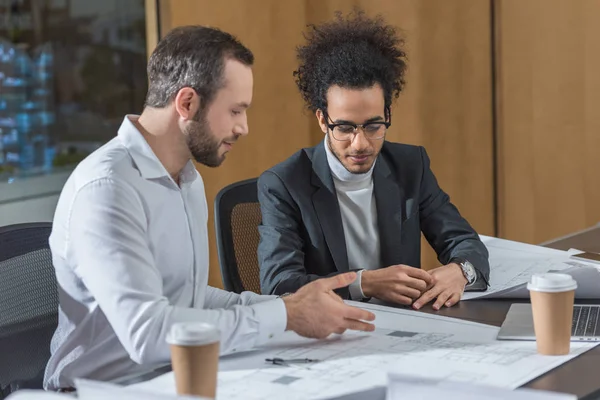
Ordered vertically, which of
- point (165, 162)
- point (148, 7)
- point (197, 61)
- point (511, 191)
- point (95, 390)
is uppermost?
point (148, 7)

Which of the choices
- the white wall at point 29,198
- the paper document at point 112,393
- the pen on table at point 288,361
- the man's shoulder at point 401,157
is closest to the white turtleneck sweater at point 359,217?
the man's shoulder at point 401,157

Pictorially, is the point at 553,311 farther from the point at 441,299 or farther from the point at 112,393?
the point at 112,393

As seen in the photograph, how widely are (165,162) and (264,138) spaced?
2.86 m

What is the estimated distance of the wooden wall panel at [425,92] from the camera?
4613 mm

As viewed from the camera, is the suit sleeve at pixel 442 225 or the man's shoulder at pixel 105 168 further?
the suit sleeve at pixel 442 225

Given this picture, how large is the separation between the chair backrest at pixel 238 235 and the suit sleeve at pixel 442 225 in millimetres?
475

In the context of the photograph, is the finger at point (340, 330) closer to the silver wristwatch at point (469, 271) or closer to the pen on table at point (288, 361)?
the pen on table at point (288, 361)

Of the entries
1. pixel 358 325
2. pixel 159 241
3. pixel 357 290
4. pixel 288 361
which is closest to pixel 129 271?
pixel 159 241

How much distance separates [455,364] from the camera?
4.96ft

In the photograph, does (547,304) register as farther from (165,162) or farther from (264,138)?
(264,138)

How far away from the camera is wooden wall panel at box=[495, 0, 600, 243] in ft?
14.6

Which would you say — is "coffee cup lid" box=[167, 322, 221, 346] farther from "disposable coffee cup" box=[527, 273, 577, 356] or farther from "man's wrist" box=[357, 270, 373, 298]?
"man's wrist" box=[357, 270, 373, 298]

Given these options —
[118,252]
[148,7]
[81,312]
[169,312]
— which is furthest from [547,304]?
[148,7]

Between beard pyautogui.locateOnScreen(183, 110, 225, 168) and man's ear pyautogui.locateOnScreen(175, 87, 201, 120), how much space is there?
1 cm
